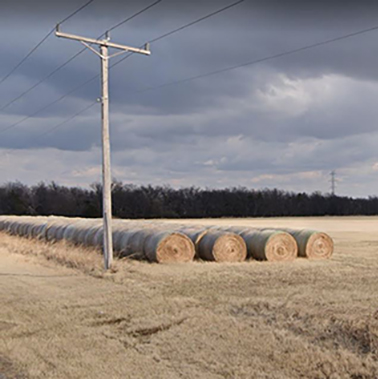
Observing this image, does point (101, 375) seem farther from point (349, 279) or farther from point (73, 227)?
point (73, 227)

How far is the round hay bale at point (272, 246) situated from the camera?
17891mm

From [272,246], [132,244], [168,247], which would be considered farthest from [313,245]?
[132,244]

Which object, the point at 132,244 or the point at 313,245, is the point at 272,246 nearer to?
the point at 313,245

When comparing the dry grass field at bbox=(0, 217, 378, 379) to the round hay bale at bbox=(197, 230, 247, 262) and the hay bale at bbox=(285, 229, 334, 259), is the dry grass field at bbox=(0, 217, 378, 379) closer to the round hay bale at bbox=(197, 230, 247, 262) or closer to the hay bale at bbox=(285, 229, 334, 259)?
the round hay bale at bbox=(197, 230, 247, 262)

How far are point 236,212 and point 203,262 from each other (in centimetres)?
7788

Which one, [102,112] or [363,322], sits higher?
[102,112]

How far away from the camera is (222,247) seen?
1764 centimetres

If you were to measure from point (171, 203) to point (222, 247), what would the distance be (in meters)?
72.0

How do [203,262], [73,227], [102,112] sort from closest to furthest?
1. [102,112]
2. [203,262]
3. [73,227]

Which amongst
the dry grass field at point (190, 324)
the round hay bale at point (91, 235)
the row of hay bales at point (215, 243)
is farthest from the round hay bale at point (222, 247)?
the round hay bale at point (91, 235)

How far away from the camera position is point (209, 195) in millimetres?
95188

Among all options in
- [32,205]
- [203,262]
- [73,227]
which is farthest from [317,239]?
[32,205]

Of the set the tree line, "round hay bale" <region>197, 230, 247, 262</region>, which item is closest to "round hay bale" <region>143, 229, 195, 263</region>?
"round hay bale" <region>197, 230, 247, 262</region>

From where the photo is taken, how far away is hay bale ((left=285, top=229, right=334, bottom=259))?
1880cm
